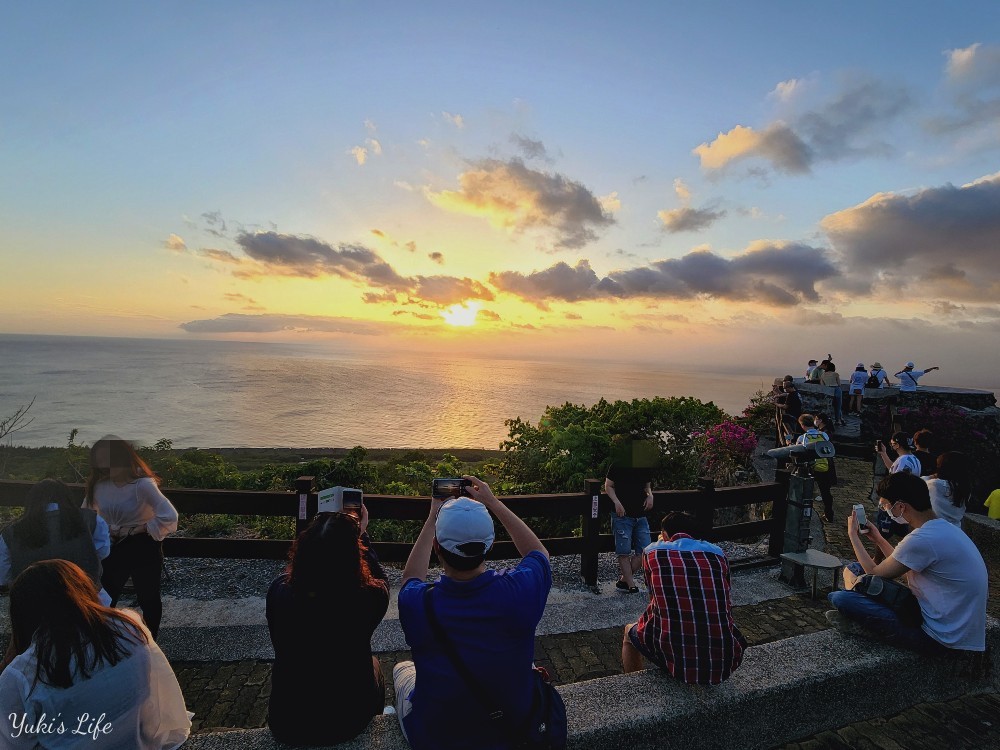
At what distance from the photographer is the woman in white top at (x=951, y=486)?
538cm

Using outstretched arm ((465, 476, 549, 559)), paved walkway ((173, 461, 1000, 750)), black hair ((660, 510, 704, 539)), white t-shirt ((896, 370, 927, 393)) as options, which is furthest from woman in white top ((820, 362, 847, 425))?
outstretched arm ((465, 476, 549, 559))

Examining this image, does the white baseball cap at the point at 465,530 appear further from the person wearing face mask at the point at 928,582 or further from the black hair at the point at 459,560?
the person wearing face mask at the point at 928,582

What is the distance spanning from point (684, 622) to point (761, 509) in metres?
8.11

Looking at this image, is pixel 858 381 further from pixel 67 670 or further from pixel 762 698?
pixel 67 670

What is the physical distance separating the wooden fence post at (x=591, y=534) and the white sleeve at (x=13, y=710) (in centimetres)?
477

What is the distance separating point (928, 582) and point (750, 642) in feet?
5.69

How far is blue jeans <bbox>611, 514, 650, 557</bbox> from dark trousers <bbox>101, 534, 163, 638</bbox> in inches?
174

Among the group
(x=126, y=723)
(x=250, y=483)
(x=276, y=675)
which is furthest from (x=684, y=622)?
(x=250, y=483)

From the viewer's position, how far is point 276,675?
2.37 m

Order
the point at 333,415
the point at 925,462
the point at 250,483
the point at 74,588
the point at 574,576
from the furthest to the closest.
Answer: the point at 333,415 < the point at 250,483 < the point at 925,462 < the point at 574,576 < the point at 74,588

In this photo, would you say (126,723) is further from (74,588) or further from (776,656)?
(776,656)

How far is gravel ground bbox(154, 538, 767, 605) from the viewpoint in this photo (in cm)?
540

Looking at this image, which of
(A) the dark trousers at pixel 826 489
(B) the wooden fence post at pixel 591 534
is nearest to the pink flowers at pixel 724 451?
(A) the dark trousers at pixel 826 489

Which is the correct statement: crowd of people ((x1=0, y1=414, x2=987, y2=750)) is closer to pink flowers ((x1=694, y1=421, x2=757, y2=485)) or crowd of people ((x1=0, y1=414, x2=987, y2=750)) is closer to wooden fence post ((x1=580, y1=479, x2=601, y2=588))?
wooden fence post ((x1=580, y1=479, x2=601, y2=588))
